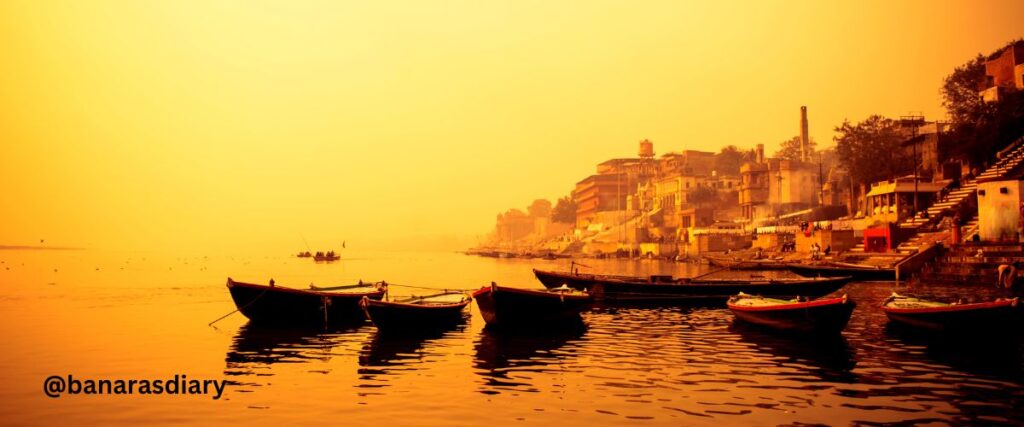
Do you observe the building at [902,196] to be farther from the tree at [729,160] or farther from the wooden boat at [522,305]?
the tree at [729,160]

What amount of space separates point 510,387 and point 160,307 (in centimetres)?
2642

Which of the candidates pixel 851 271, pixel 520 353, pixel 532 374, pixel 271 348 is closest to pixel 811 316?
pixel 520 353

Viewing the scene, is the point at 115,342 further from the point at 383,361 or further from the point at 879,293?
the point at 879,293

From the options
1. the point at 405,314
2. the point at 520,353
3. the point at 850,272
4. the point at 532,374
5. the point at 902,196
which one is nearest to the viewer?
the point at 532,374

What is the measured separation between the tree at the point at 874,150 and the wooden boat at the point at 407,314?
58052mm

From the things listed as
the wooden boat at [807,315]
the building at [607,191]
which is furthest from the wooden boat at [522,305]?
the building at [607,191]

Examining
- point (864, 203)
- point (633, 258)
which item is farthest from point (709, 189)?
point (864, 203)

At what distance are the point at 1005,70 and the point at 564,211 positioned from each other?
125 meters

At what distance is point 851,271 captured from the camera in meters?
47.0

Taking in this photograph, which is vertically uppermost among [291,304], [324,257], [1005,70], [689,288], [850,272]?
[1005,70]

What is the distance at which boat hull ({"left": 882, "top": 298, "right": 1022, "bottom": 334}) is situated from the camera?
19.5m

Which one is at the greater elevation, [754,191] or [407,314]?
[754,191]

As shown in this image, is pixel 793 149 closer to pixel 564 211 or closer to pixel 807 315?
Answer: pixel 564 211

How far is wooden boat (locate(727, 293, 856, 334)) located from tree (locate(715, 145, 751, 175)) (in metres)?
114
